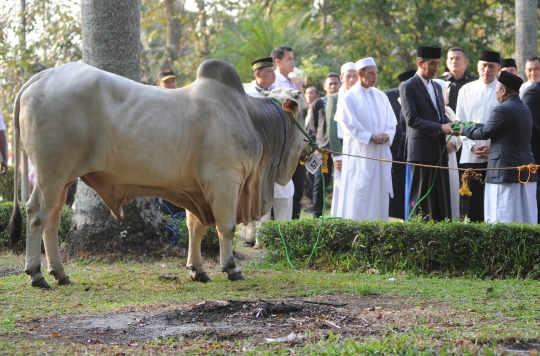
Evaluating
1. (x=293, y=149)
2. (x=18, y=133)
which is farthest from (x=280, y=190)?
(x=18, y=133)

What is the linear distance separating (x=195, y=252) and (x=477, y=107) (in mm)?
5126

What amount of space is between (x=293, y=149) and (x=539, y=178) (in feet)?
13.4

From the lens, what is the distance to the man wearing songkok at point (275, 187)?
11055 millimetres

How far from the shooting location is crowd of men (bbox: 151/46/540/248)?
980cm

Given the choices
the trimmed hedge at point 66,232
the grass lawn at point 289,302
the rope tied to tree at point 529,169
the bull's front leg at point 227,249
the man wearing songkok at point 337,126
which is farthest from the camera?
the man wearing songkok at point 337,126

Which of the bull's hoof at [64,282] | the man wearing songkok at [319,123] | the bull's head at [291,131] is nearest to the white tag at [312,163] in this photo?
the bull's head at [291,131]

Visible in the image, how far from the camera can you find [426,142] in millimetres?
10711

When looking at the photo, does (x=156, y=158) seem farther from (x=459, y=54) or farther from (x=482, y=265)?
(x=459, y=54)

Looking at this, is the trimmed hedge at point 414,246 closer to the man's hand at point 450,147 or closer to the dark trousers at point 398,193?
the man's hand at point 450,147

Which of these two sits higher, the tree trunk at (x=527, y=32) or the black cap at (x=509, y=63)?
the tree trunk at (x=527, y=32)

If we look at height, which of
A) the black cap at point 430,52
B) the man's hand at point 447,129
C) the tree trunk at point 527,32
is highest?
the tree trunk at point 527,32

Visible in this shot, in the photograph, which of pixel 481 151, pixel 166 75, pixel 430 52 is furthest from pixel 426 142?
pixel 166 75

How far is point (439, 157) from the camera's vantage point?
1073cm

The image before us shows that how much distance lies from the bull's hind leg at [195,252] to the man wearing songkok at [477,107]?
4468 millimetres
